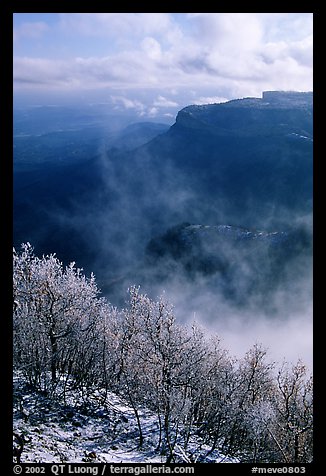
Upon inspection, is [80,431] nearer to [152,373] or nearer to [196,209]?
[152,373]

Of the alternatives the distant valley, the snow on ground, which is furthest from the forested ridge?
the distant valley

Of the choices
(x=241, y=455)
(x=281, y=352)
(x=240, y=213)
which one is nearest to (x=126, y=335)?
(x=241, y=455)

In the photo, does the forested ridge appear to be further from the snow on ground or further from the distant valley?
the distant valley
